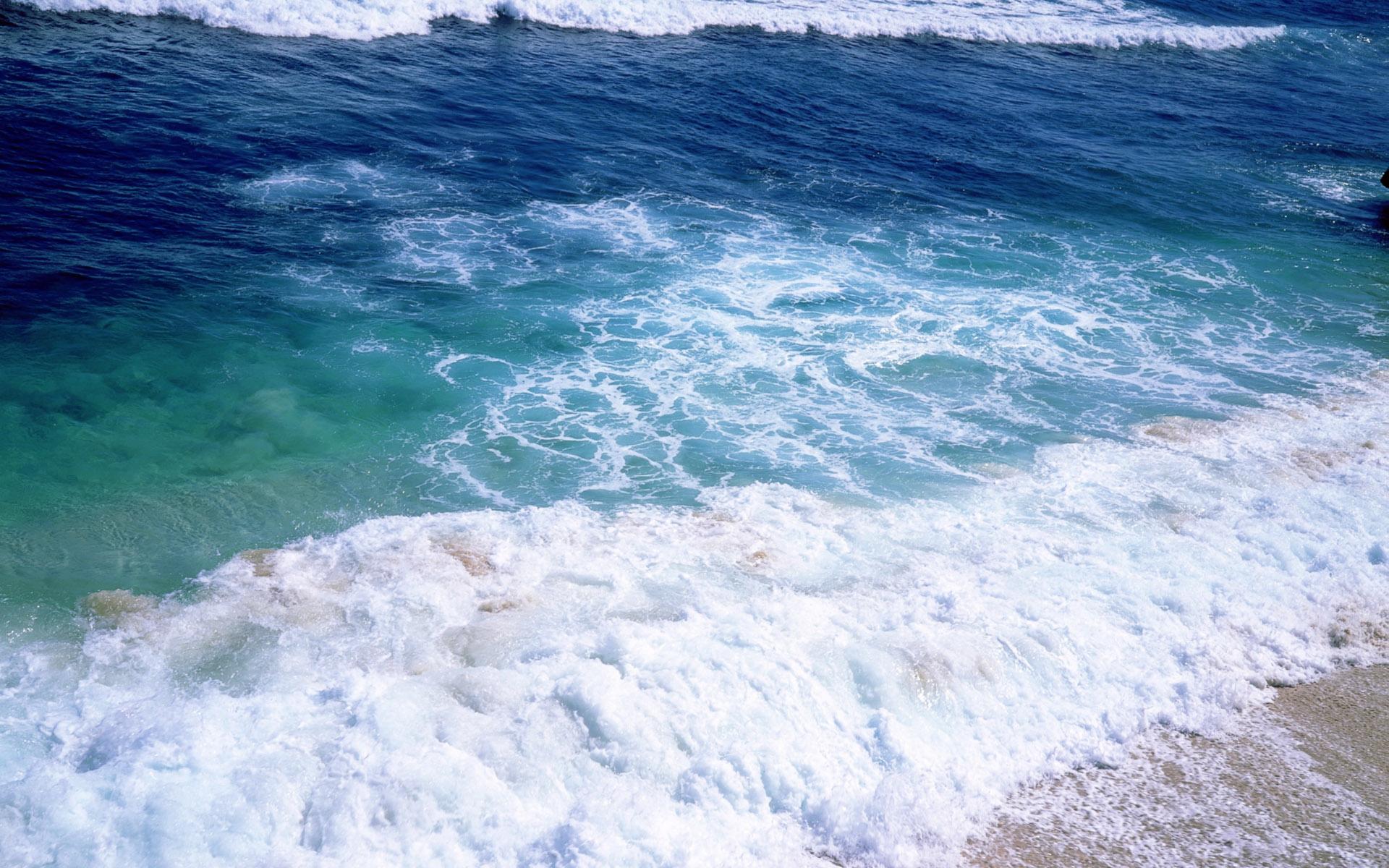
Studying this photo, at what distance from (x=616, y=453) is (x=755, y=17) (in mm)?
21741

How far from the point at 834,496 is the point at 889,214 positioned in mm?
9693

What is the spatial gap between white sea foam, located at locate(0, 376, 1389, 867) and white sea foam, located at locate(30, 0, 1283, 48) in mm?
18751

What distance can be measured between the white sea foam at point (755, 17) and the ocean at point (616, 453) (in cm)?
20

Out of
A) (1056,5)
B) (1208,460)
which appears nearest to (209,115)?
(1208,460)

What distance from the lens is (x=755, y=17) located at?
29.6 metres

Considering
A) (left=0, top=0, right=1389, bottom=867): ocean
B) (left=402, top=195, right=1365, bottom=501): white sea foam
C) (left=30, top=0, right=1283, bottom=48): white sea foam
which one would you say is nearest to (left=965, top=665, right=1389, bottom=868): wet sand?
(left=0, top=0, right=1389, bottom=867): ocean

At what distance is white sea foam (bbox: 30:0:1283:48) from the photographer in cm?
2367

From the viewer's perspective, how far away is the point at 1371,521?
11414 mm

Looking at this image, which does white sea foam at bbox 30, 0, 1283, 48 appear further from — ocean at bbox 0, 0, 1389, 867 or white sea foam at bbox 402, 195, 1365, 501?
white sea foam at bbox 402, 195, 1365, 501

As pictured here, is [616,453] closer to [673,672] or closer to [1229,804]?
[673,672]

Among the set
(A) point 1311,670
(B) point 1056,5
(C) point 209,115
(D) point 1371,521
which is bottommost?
(A) point 1311,670

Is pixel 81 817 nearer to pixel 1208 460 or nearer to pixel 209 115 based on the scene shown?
pixel 1208 460

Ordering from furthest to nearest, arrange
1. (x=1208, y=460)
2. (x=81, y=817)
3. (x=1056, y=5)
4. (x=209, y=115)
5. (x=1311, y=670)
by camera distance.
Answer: (x=1056, y=5) → (x=209, y=115) → (x=1208, y=460) → (x=1311, y=670) → (x=81, y=817)

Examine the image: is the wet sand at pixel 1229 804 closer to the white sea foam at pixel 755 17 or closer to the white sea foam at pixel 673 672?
the white sea foam at pixel 673 672
